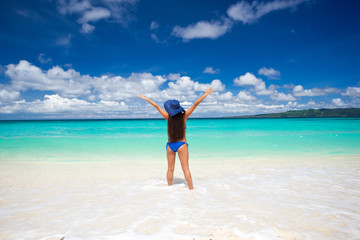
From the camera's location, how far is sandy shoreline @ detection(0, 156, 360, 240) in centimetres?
301

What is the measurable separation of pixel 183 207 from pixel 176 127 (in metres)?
1.84

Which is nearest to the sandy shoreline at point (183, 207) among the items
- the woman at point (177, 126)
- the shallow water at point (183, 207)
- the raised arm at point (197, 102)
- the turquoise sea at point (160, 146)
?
the shallow water at point (183, 207)

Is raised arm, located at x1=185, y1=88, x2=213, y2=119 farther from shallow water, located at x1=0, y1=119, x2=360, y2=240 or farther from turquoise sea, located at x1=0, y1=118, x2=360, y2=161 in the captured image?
turquoise sea, located at x1=0, y1=118, x2=360, y2=161

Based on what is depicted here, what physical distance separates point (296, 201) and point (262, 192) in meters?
0.79

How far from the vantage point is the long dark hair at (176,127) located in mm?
4840

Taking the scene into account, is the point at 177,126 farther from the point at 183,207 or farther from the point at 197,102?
the point at 183,207

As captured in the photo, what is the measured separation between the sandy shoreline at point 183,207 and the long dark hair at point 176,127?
1.36 m

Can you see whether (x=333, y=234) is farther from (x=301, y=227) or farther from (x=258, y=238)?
(x=258, y=238)

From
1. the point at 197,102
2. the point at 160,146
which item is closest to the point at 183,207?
the point at 197,102

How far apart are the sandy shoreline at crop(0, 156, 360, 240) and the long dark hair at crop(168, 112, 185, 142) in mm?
1363

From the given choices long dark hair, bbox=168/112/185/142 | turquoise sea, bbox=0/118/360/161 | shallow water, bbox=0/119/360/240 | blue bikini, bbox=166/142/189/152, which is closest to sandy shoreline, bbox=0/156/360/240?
shallow water, bbox=0/119/360/240

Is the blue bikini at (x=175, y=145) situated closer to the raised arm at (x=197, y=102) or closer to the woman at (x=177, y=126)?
the woman at (x=177, y=126)

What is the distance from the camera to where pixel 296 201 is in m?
4.23

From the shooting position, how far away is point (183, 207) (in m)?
3.91
